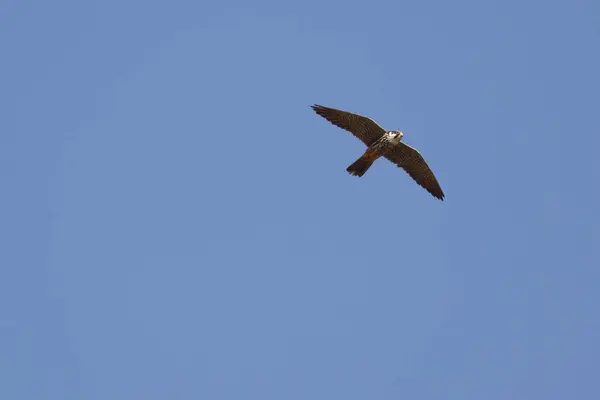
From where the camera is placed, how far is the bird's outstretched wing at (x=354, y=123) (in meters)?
32.3

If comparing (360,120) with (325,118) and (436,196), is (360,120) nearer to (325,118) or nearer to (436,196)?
(325,118)

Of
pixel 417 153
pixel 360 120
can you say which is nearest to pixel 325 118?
pixel 360 120

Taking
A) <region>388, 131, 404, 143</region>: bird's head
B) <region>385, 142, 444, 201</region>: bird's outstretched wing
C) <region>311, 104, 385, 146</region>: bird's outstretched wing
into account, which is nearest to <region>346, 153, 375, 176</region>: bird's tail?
<region>311, 104, 385, 146</region>: bird's outstretched wing

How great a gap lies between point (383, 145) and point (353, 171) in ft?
4.11

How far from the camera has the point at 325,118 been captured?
32625 millimetres

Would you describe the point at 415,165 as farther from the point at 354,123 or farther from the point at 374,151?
the point at 354,123

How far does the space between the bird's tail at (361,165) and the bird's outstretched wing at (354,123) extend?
476 millimetres

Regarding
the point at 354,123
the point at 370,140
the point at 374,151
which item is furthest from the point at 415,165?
the point at 354,123

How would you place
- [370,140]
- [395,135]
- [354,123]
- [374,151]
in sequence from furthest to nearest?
1. [370,140]
2. [374,151]
3. [354,123]
4. [395,135]

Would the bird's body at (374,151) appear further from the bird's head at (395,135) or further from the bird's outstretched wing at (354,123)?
the bird's outstretched wing at (354,123)

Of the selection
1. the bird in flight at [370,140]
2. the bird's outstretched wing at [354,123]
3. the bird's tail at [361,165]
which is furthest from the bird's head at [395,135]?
the bird's tail at [361,165]

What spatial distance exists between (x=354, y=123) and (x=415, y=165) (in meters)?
2.72

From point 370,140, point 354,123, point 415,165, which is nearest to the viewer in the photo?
point 354,123

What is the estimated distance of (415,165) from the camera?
33719 mm
